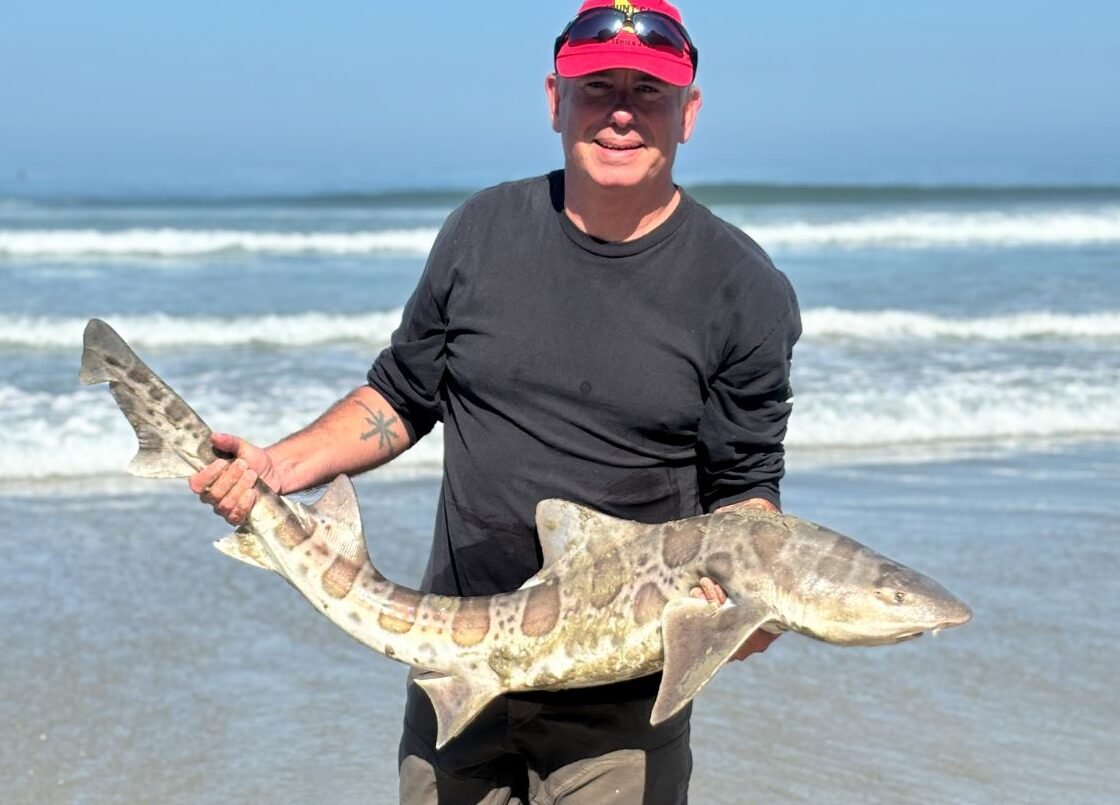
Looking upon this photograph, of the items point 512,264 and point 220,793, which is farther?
point 220,793

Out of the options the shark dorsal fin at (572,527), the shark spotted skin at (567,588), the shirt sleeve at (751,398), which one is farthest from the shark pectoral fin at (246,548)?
the shirt sleeve at (751,398)

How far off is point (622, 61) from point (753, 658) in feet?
12.8

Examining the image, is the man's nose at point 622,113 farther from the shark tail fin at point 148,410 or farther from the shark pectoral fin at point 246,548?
the shark pectoral fin at point 246,548

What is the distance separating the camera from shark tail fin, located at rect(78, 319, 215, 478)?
3139 mm

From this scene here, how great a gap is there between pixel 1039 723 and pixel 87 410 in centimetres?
758

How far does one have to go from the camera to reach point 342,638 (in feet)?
22.0

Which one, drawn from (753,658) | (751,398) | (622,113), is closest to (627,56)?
(622,113)

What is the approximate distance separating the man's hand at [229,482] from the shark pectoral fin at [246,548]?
34 millimetres

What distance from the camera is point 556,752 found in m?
3.43

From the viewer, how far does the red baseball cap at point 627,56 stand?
320 cm

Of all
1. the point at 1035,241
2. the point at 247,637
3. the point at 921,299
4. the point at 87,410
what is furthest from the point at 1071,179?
the point at 247,637

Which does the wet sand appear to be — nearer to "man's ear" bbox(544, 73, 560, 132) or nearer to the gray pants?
the gray pants

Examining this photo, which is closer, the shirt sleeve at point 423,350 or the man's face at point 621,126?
the man's face at point 621,126

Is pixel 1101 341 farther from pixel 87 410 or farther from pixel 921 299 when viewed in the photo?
pixel 87 410
